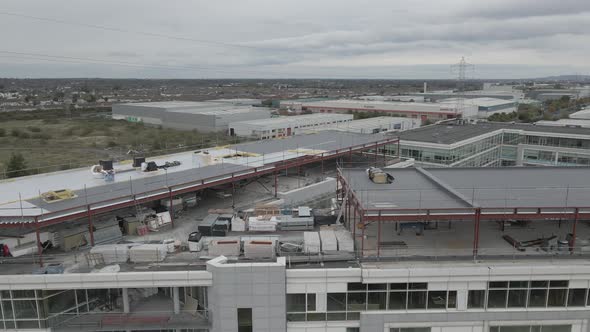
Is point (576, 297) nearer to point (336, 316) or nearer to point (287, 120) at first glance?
point (336, 316)

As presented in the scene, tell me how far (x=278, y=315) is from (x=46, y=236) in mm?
14617

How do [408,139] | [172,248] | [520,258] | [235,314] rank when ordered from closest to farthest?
[235,314] < [520,258] < [172,248] < [408,139]

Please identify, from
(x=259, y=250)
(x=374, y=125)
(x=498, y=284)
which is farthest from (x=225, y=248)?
(x=374, y=125)

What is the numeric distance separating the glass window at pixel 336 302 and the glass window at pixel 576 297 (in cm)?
1073

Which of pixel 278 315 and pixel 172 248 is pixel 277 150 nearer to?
pixel 172 248

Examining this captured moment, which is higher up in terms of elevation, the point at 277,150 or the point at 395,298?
the point at 277,150

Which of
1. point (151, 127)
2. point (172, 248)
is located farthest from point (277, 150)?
point (151, 127)

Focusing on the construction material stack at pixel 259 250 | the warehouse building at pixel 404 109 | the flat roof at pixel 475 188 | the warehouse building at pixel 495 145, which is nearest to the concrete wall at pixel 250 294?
the construction material stack at pixel 259 250

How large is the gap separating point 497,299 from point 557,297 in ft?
9.63

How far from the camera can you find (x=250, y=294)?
20.5 meters

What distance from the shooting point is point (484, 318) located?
834 inches

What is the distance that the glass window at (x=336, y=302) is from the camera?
69.4 ft

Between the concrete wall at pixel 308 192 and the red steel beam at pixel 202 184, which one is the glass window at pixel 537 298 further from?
the red steel beam at pixel 202 184

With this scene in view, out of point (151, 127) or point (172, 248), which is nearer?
point (172, 248)
